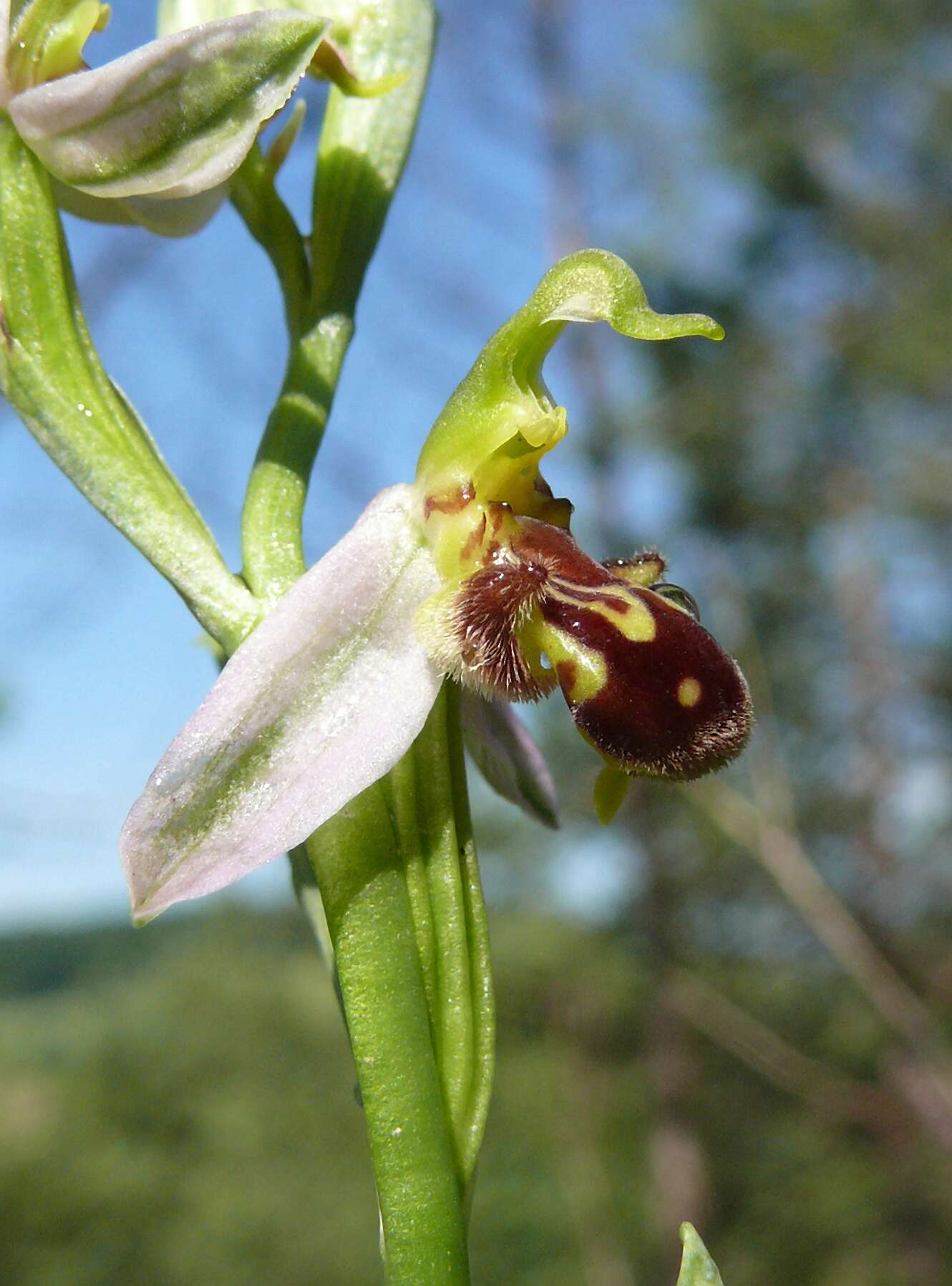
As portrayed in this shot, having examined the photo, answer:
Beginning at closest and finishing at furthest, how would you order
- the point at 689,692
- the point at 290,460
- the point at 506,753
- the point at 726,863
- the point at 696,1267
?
the point at 696,1267, the point at 689,692, the point at 290,460, the point at 506,753, the point at 726,863

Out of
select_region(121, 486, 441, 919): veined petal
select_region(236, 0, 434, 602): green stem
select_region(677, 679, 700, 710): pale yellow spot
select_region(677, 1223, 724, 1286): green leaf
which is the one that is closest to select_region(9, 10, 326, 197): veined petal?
select_region(236, 0, 434, 602): green stem

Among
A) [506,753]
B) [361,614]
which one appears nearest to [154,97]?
[361,614]

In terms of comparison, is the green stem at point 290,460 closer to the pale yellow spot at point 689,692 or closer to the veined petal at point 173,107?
the veined petal at point 173,107

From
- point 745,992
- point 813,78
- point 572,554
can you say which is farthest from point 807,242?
point 572,554

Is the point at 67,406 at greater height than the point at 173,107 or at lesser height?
lesser

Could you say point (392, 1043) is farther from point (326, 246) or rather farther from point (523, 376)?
point (326, 246)

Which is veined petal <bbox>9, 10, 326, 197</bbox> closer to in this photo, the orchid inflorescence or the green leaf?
the orchid inflorescence

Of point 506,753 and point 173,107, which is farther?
point 506,753
